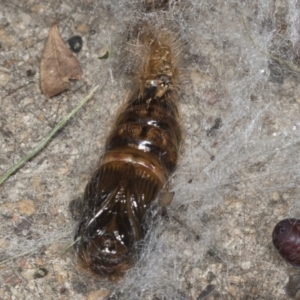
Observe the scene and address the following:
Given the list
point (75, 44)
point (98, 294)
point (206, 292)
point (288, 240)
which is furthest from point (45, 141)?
point (288, 240)

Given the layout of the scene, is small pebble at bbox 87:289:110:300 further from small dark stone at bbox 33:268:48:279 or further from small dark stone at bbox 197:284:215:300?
small dark stone at bbox 197:284:215:300

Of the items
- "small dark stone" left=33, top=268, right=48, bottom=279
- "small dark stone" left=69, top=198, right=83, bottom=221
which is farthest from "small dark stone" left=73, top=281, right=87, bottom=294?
"small dark stone" left=69, top=198, right=83, bottom=221

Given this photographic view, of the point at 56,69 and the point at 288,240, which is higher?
the point at 56,69

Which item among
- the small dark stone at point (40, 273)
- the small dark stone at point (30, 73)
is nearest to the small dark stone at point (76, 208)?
the small dark stone at point (40, 273)

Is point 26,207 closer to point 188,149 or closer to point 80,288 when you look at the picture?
point 80,288

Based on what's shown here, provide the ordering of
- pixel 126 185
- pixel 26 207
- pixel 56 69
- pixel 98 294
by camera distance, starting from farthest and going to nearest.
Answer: pixel 56 69 → pixel 26 207 → pixel 98 294 → pixel 126 185

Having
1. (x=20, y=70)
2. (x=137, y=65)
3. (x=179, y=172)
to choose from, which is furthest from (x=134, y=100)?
(x=20, y=70)
